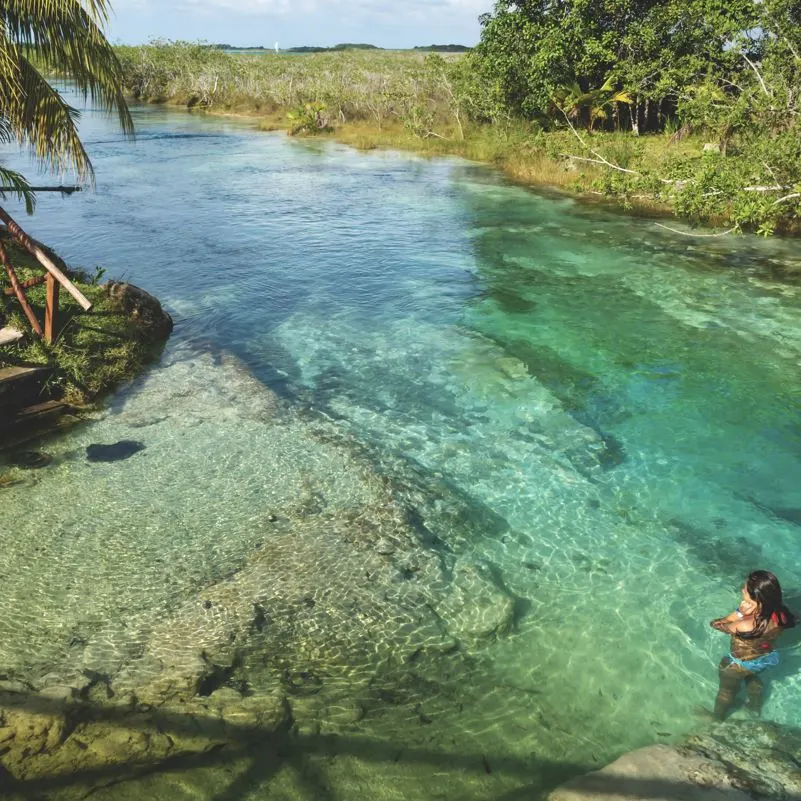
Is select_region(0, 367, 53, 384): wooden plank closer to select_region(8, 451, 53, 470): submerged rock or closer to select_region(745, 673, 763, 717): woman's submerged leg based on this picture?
select_region(8, 451, 53, 470): submerged rock

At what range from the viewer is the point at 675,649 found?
5.79 metres

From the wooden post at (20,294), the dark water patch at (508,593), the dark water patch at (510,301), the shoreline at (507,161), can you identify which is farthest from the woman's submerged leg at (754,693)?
the shoreline at (507,161)

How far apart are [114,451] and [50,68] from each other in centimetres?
527

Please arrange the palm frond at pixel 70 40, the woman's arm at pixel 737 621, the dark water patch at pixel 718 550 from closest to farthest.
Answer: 1. the woman's arm at pixel 737 621
2. the dark water patch at pixel 718 550
3. the palm frond at pixel 70 40

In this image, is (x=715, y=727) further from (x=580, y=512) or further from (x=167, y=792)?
(x=167, y=792)

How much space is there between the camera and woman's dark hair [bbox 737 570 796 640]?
5.18 metres

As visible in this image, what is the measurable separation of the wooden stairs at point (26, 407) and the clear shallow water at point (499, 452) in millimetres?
640

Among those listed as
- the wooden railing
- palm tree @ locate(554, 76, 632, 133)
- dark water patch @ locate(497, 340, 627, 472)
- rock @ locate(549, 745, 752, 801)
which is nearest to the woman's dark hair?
rock @ locate(549, 745, 752, 801)

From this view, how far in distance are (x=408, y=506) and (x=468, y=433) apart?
78.0 inches

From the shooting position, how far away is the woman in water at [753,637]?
518cm

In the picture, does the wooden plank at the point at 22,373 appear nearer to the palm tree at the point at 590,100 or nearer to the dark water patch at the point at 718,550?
the dark water patch at the point at 718,550

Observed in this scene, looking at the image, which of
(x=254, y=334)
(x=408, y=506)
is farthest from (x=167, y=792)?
(x=254, y=334)

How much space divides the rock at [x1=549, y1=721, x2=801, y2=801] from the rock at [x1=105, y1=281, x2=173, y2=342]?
398 inches

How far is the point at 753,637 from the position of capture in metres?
5.27
